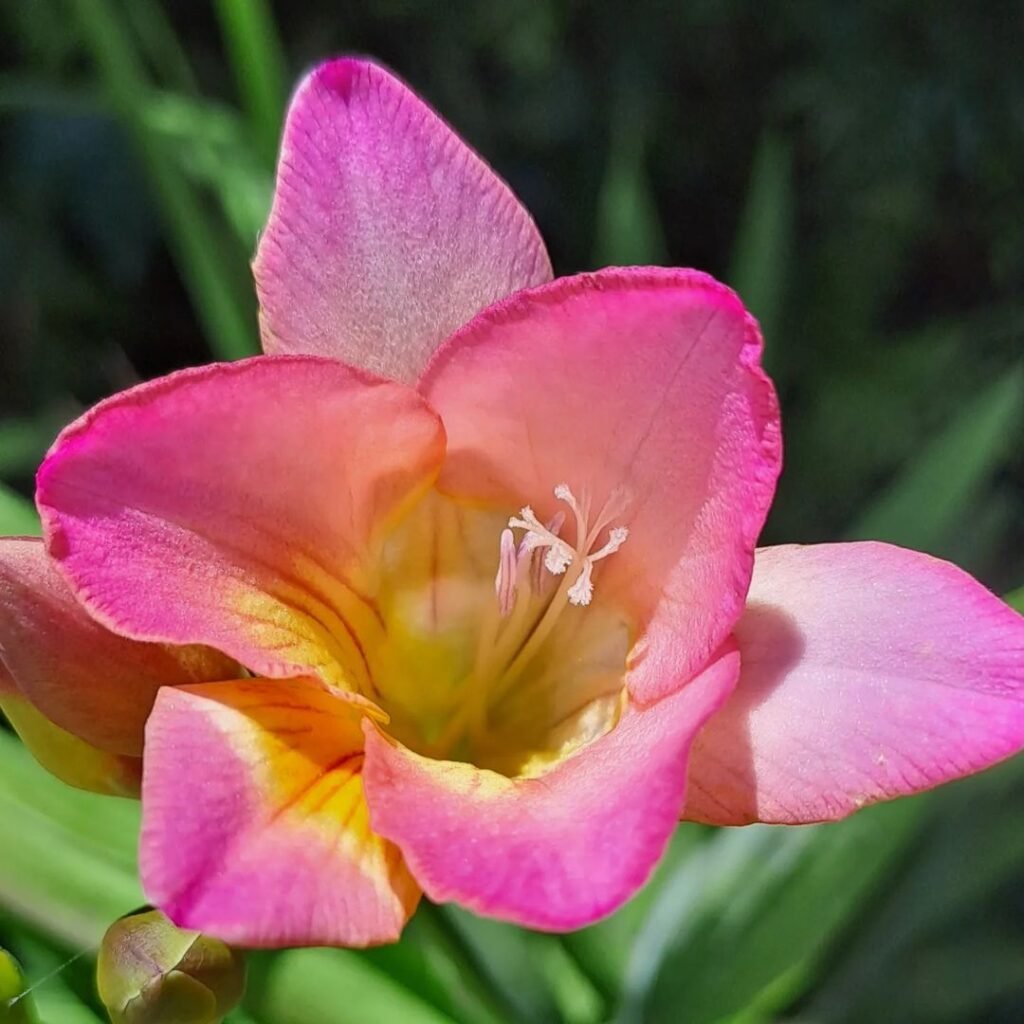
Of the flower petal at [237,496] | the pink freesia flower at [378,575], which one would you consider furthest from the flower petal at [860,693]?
the flower petal at [237,496]

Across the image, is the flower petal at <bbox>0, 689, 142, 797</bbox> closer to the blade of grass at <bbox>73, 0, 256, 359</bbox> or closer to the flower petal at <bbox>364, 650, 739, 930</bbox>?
the flower petal at <bbox>364, 650, 739, 930</bbox>

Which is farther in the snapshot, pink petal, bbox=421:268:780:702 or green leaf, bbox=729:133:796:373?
green leaf, bbox=729:133:796:373

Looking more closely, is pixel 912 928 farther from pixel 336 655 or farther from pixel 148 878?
pixel 148 878

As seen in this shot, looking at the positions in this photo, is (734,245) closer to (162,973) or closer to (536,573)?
(536,573)

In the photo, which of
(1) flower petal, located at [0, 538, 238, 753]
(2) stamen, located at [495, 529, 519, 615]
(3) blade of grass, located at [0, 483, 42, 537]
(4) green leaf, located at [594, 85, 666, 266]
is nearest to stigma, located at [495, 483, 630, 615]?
(2) stamen, located at [495, 529, 519, 615]

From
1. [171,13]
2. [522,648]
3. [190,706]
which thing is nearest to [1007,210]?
[171,13]

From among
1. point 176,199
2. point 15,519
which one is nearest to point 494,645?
point 15,519
